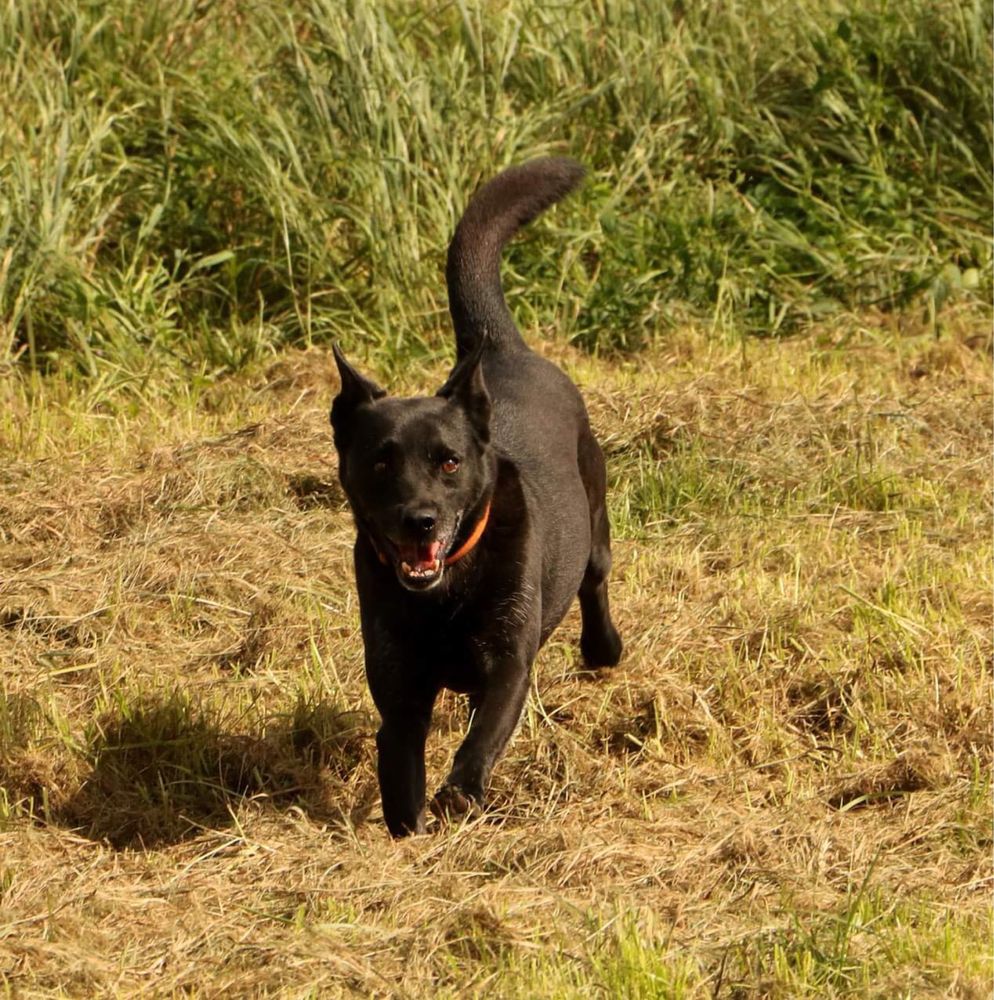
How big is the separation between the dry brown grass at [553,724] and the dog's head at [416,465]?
695 millimetres

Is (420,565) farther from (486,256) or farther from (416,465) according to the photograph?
(486,256)

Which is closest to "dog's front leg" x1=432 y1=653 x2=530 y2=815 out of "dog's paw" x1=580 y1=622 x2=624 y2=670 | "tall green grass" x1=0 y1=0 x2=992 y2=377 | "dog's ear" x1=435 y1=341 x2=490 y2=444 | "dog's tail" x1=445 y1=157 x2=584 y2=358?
"dog's ear" x1=435 y1=341 x2=490 y2=444

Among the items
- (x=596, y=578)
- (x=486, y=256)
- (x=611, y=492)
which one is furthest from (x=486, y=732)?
(x=611, y=492)

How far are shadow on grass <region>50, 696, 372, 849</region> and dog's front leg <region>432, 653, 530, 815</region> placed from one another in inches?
15.6

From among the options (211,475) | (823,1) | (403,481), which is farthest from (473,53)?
(403,481)

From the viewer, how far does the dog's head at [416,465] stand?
14.9 feet

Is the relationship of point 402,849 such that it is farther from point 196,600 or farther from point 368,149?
point 368,149

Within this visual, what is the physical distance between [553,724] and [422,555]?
912mm

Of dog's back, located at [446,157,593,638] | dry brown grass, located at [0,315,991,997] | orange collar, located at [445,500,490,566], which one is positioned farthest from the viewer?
dog's back, located at [446,157,593,638]

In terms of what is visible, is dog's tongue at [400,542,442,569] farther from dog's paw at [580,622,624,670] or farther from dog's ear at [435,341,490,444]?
dog's paw at [580,622,624,670]

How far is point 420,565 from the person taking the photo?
4.52 metres

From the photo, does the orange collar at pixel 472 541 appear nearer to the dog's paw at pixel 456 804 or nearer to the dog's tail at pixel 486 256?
the dog's paw at pixel 456 804

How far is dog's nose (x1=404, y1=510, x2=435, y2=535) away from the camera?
4469 millimetres

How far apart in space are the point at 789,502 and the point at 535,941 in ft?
10.5
